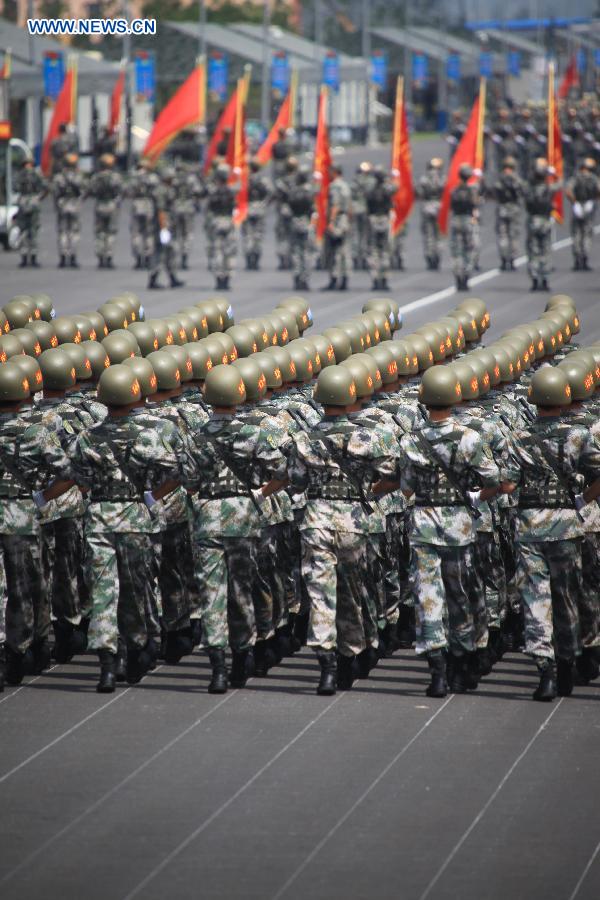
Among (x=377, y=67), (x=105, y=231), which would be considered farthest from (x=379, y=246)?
(x=377, y=67)

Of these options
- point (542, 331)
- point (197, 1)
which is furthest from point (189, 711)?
point (197, 1)

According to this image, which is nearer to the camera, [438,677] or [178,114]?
[438,677]

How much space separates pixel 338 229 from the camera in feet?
97.6

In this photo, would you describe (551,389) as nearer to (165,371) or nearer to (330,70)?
(165,371)

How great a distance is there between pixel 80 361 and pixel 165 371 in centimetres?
92

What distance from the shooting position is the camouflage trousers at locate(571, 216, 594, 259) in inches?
1255

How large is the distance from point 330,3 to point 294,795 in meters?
77.1

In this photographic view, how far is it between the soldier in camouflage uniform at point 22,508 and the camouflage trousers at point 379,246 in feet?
61.3

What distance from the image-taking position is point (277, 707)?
→ 35.2 feet

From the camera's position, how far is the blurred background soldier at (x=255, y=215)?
3231cm

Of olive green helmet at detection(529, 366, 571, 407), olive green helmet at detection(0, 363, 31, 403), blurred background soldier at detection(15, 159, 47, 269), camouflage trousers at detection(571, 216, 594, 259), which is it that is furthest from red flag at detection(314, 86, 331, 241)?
olive green helmet at detection(529, 366, 571, 407)

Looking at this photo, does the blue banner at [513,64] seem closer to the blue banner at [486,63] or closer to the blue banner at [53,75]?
the blue banner at [486,63]

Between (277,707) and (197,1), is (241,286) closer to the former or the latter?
(277,707)

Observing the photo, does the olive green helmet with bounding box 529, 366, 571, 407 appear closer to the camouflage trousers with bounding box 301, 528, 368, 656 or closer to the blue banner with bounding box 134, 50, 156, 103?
the camouflage trousers with bounding box 301, 528, 368, 656
